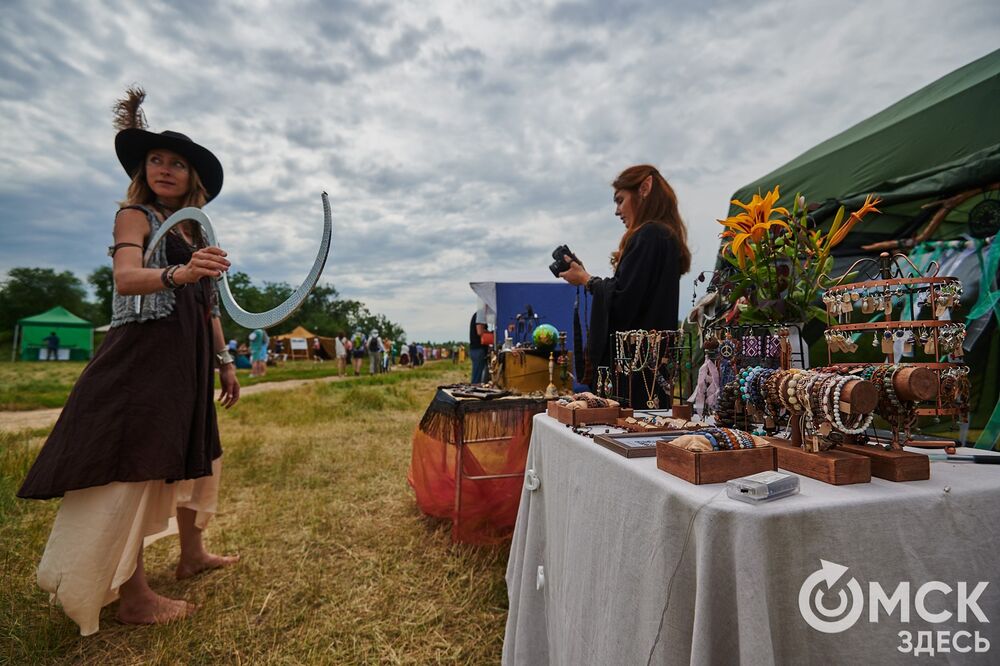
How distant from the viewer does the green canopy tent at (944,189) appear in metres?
2.61

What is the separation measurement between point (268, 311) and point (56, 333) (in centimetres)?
4009

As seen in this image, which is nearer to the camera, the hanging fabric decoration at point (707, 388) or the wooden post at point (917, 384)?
the wooden post at point (917, 384)

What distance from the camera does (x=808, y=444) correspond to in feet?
3.25

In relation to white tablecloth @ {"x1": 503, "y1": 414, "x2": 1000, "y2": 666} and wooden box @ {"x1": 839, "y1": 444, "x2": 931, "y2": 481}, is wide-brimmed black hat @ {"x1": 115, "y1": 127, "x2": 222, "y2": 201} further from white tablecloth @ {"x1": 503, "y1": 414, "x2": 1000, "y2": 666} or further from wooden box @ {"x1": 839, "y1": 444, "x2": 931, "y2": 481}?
wooden box @ {"x1": 839, "y1": 444, "x2": 931, "y2": 481}

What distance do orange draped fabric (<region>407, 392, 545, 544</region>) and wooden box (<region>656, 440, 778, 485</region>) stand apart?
1.68m

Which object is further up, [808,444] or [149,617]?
[808,444]

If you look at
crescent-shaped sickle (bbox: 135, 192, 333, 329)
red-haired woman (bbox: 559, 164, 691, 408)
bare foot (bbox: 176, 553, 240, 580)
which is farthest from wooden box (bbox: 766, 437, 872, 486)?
bare foot (bbox: 176, 553, 240, 580)

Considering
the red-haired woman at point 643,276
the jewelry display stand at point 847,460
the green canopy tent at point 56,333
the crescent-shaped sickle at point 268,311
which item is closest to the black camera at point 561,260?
the red-haired woman at point 643,276

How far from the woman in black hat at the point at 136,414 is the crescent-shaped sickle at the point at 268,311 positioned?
0.23 ft

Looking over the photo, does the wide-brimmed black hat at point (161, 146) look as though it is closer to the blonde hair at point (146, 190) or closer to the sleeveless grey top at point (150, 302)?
the blonde hair at point (146, 190)

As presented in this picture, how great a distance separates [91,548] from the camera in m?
1.96

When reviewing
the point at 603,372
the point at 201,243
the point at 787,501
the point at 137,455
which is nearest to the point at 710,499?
the point at 787,501

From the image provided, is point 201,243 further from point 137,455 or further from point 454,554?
point 454,554

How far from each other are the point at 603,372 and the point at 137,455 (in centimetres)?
201
